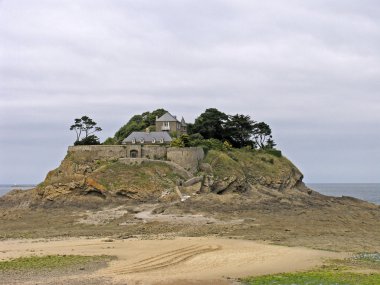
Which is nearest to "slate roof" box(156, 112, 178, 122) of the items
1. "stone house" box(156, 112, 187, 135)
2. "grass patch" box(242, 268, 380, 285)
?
"stone house" box(156, 112, 187, 135)

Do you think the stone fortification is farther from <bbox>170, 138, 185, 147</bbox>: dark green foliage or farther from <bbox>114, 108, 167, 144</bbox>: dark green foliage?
<bbox>114, 108, 167, 144</bbox>: dark green foliage

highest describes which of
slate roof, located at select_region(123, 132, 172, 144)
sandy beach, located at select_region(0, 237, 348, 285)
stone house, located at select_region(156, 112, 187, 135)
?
stone house, located at select_region(156, 112, 187, 135)

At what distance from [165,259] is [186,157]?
27849 millimetres

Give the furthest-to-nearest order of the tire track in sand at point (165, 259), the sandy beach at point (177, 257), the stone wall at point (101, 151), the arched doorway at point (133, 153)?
the arched doorway at point (133, 153) < the stone wall at point (101, 151) < the tire track in sand at point (165, 259) < the sandy beach at point (177, 257)

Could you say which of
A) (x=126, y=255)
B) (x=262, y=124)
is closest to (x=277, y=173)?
(x=262, y=124)

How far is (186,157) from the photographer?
52625mm

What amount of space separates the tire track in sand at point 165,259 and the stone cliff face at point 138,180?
689 inches

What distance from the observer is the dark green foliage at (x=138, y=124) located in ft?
227

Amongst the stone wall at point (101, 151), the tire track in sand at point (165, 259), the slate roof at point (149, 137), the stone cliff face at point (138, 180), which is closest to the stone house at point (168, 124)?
the slate roof at point (149, 137)

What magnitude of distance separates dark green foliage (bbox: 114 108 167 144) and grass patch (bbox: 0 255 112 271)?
41.1m

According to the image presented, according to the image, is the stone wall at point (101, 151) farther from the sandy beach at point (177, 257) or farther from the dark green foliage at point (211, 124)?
the sandy beach at point (177, 257)

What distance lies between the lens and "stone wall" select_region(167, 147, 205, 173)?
52.5 m

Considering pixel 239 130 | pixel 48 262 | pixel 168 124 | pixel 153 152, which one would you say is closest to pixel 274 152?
pixel 239 130

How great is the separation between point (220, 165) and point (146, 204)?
11.7 metres
